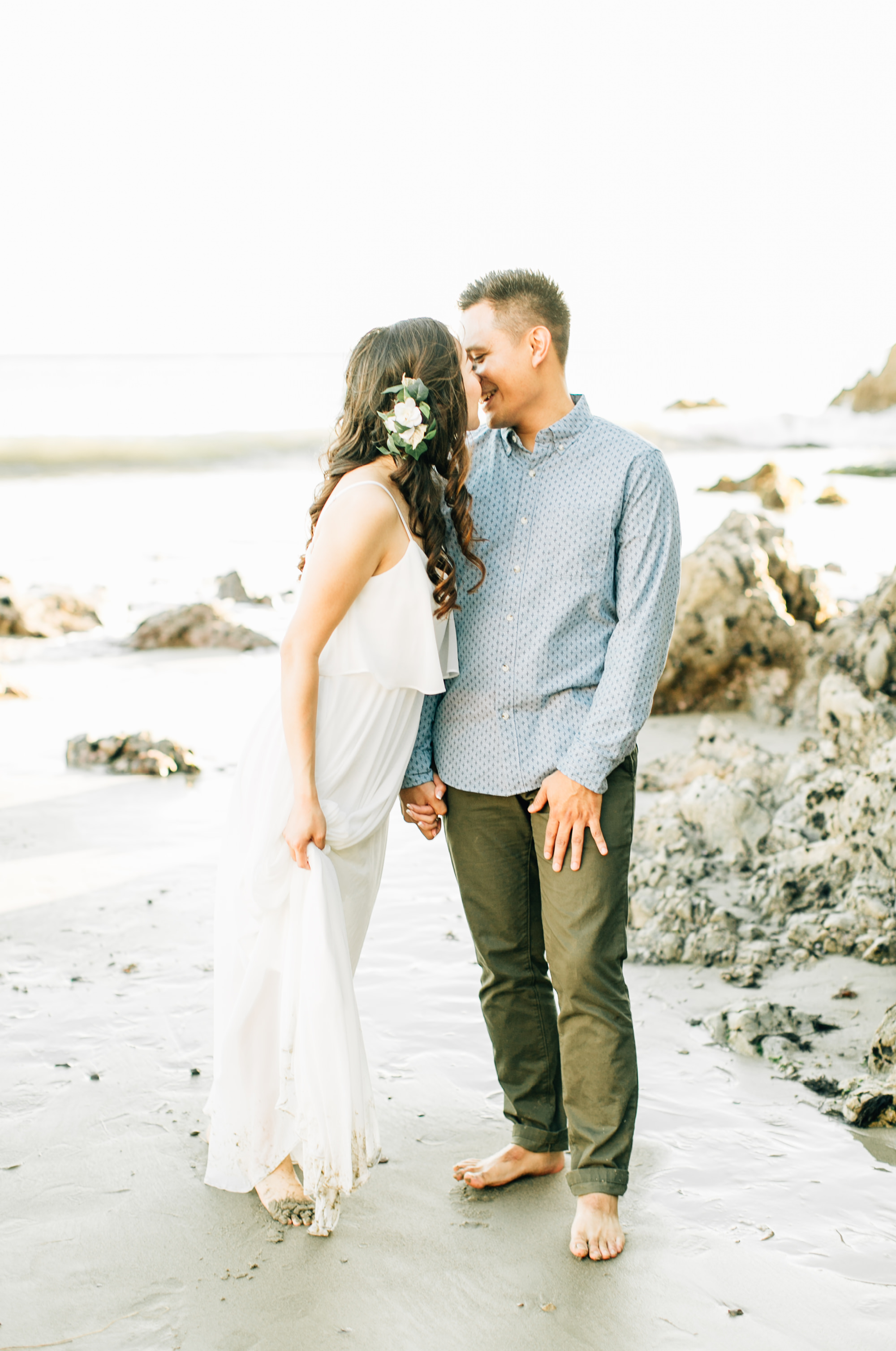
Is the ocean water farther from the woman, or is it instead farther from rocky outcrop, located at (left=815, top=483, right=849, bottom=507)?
the woman

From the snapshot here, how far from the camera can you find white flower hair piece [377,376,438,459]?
2.58m

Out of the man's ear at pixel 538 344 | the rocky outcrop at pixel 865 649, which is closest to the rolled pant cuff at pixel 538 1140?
the man's ear at pixel 538 344

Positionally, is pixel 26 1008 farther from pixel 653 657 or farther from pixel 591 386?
pixel 591 386

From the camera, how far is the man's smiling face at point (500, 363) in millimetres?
2844

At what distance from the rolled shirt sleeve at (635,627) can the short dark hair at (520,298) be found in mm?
435

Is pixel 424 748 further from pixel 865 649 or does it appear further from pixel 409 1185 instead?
pixel 865 649

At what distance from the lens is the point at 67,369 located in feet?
115

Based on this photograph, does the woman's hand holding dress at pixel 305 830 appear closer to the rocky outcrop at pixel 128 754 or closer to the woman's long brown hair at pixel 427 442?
the woman's long brown hair at pixel 427 442

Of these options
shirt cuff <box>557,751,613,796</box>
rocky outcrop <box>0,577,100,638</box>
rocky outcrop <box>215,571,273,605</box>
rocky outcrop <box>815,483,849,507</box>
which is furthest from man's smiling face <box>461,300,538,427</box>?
rocky outcrop <box>815,483,849,507</box>

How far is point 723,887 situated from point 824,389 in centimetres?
2944

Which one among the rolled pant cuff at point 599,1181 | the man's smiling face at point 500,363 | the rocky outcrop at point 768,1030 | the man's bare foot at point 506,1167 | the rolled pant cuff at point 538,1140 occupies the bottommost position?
the man's bare foot at point 506,1167

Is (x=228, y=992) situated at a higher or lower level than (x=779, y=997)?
higher

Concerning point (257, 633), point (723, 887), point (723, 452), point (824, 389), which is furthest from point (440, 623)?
point (824, 389)

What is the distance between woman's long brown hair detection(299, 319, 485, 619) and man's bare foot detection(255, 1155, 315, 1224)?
1.38 m
